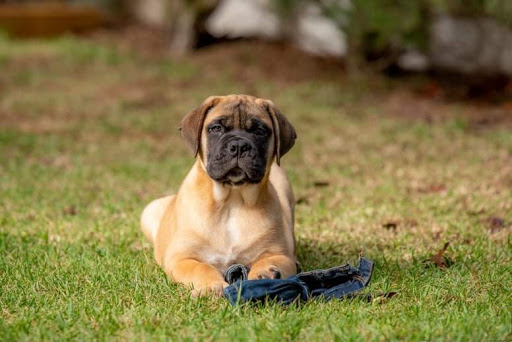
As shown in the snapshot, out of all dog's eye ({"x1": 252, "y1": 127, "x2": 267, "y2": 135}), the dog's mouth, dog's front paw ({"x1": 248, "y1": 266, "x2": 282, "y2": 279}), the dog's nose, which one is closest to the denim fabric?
dog's front paw ({"x1": 248, "y1": 266, "x2": 282, "y2": 279})

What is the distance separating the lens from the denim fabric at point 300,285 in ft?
15.0

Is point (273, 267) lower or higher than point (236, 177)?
lower

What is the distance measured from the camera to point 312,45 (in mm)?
15891

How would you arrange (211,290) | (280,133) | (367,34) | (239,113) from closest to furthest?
1. (211,290)
2. (239,113)
3. (280,133)
4. (367,34)

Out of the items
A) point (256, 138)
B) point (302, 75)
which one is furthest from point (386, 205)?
point (302, 75)

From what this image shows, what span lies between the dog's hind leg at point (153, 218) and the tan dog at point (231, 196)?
2.70 feet

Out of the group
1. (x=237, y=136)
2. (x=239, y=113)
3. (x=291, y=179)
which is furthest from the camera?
(x=291, y=179)

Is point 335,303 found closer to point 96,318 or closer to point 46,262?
point 96,318

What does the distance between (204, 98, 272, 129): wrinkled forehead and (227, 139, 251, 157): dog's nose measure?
0.18 meters

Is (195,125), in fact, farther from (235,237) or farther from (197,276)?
(197,276)

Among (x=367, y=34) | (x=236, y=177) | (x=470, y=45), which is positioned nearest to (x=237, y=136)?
(x=236, y=177)

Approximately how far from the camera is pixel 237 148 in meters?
4.87

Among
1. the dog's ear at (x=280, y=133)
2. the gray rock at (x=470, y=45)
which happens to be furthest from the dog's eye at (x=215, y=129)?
the gray rock at (x=470, y=45)

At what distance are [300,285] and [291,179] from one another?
158 inches
